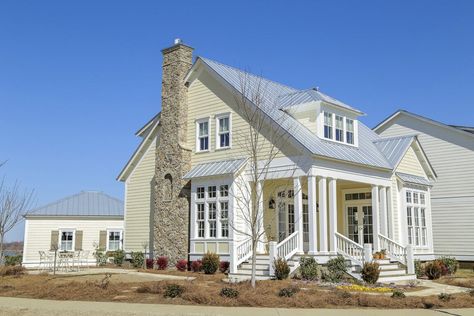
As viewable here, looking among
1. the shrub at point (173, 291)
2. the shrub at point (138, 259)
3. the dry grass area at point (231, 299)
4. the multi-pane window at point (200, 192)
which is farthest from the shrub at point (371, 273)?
the shrub at point (138, 259)

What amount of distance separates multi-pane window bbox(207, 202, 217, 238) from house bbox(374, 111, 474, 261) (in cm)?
1397

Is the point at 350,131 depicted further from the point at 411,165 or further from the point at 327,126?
the point at 411,165

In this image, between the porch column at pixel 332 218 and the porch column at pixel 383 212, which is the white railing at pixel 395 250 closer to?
the porch column at pixel 383 212

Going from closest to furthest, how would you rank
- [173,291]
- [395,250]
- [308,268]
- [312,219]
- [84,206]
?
[173,291]
[308,268]
[312,219]
[395,250]
[84,206]

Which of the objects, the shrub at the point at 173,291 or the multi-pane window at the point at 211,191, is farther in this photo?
the multi-pane window at the point at 211,191

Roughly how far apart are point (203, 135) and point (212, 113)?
1284mm

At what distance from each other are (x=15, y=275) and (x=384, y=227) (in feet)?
54.4

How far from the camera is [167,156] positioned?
27.4 metres

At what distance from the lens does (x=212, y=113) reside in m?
26.3

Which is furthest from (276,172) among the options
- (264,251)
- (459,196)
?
(459,196)

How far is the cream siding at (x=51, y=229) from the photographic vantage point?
3647 centimetres

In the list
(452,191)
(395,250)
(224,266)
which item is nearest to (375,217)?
(395,250)

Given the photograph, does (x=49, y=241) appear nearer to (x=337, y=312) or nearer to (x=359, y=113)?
(x=359, y=113)

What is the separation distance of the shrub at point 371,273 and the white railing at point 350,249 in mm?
1293
